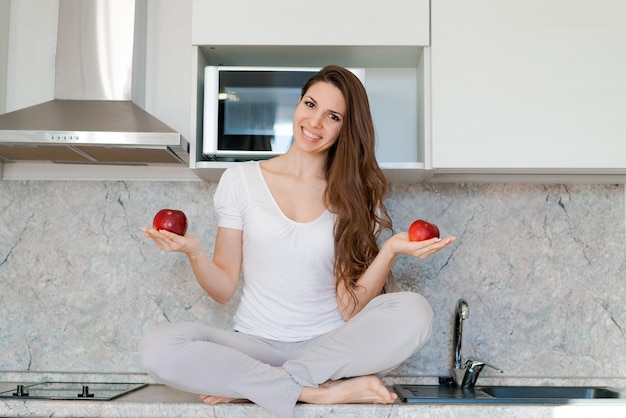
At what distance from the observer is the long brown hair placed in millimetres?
1997

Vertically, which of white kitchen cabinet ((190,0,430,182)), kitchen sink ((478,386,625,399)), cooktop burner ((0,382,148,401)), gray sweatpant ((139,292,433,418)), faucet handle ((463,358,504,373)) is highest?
white kitchen cabinet ((190,0,430,182))

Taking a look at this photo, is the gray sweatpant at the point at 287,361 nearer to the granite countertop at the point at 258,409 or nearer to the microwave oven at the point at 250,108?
the granite countertop at the point at 258,409

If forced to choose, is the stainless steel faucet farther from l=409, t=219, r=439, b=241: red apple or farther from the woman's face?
the woman's face

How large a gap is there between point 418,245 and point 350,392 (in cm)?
39

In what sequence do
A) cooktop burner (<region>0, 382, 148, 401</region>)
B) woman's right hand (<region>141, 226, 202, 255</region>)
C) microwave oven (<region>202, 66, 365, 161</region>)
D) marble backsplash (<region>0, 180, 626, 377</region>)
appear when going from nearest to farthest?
woman's right hand (<region>141, 226, 202, 255</region>) < cooktop burner (<region>0, 382, 148, 401</region>) < microwave oven (<region>202, 66, 365, 161</region>) < marble backsplash (<region>0, 180, 626, 377</region>)

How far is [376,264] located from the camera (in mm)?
1970

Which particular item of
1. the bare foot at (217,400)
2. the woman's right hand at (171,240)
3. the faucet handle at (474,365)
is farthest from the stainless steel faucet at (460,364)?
the woman's right hand at (171,240)

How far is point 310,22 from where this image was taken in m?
2.12

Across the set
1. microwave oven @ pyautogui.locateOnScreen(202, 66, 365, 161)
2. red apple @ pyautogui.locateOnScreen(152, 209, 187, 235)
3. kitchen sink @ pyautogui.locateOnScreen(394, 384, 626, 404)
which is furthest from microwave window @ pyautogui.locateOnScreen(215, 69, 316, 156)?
kitchen sink @ pyautogui.locateOnScreen(394, 384, 626, 404)

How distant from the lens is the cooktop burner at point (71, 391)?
1.89 meters

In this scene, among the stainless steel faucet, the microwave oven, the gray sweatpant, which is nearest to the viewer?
the gray sweatpant

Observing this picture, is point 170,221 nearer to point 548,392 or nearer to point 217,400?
point 217,400

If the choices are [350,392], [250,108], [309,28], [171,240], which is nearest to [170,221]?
[171,240]

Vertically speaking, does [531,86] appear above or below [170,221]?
above
